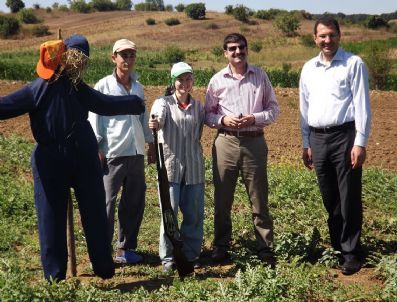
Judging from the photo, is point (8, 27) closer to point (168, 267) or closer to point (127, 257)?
point (127, 257)

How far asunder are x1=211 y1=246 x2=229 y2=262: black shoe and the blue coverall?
1.15 m

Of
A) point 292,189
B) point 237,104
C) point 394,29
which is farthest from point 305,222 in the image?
point 394,29

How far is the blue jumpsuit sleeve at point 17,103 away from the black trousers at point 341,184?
7.44 ft

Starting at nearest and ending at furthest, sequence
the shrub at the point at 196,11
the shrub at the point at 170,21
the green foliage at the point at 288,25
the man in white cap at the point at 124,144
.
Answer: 1. the man in white cap at the point at 124,144
2. the green foliage at the point at 288,25
3. the shrub at the point at 170,21
4. the shrub at the point at 196,11

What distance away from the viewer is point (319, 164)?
4820 mm

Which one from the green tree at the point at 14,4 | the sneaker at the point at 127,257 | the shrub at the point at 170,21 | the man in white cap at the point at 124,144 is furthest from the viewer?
the green tree at the point at 14,4

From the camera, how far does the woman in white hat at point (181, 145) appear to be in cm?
470

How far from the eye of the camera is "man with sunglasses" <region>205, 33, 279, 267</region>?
15.7 ft

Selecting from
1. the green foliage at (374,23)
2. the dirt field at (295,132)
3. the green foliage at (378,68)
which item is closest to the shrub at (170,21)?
the green foliage at (374,23)

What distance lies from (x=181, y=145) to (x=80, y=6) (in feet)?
239

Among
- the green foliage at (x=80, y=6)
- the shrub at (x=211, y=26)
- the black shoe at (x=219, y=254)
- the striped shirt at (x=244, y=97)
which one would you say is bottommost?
the black shoe at (x=219, y=254)

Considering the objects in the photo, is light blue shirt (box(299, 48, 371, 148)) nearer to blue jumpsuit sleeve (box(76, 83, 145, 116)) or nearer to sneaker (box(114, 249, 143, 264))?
blue jumpsuit sleeve (box(76, 83, 145, 116))

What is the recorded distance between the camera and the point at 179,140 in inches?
187

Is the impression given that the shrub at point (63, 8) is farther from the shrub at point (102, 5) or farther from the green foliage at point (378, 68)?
the green foliage at point (378, 68)
